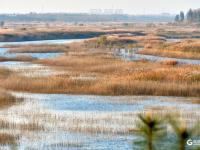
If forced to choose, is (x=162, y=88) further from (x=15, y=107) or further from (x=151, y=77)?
(x=15, y=107)

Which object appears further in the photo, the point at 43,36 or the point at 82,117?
the point at 43,36

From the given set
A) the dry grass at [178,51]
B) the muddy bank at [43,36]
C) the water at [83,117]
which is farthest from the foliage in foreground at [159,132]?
the muddy bank at [43,36]

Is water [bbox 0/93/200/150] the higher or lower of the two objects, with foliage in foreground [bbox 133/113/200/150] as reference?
lower

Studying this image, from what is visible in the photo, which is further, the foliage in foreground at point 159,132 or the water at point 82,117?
the water at point 82,117

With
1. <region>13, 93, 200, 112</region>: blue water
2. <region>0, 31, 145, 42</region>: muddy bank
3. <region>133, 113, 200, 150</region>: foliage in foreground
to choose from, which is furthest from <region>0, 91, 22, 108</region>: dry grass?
<region>0, 31, 145, 42</region>: muddy bank

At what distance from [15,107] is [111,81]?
7424 mm

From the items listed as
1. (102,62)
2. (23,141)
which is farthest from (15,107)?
(102,62)

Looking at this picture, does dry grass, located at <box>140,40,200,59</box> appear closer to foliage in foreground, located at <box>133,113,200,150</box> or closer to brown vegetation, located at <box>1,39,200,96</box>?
brown vegetation, located at <box>1,39,200,96</box>

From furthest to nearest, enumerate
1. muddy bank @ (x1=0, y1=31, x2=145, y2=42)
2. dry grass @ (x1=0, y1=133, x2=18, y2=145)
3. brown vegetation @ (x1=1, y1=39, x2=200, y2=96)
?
muddy bank @ (x1=0, y1=31, x2=145, y2=42)
brown vegetation @ (x1=1, y1=39, x2=200, y2=96)
dry grass @ (x1=0, y1=133, x2=18, y2=145)

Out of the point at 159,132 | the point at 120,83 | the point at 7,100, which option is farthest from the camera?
the point at 120,83

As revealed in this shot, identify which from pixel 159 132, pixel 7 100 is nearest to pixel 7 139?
pixel 7 100

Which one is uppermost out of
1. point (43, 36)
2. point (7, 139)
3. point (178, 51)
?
point (7, 139)

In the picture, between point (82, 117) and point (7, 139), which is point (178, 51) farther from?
point (7, 139)

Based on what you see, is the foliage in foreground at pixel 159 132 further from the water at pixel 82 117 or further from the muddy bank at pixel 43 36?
the muddy bank at pixel 43 36
